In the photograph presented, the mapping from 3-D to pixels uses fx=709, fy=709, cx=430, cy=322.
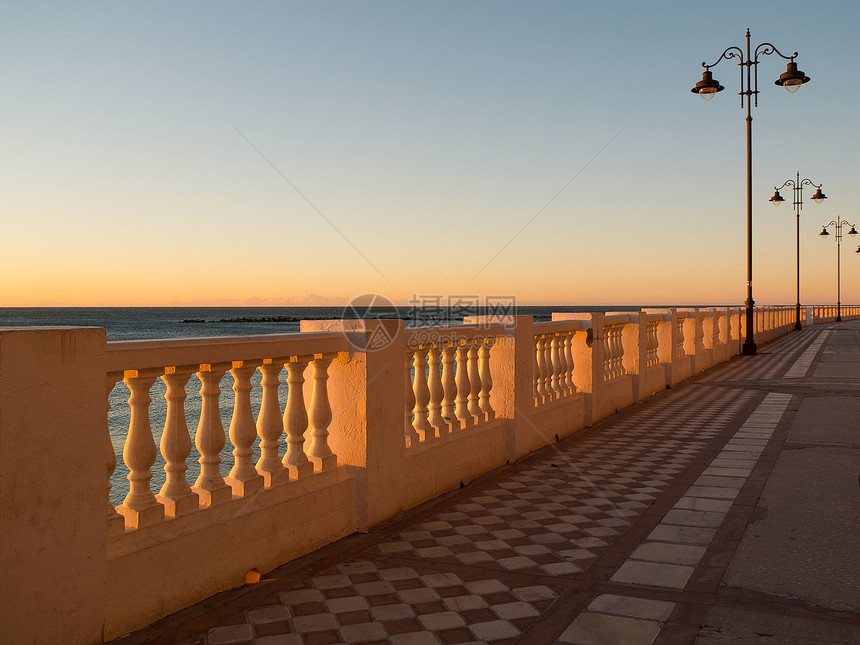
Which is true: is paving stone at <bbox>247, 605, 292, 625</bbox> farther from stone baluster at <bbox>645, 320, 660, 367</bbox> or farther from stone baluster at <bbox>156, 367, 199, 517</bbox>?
stone baluster at <bbox>645, 320, 660, 367</bbox>

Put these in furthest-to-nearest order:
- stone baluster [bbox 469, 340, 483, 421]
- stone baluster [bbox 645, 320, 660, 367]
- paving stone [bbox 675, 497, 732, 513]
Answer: stone baluster [bbox 645, 320, 660, 367] < stone baluster [bbox 469, 340, 483, 421] < paving stone [bbox 675, 497, 732, 513]

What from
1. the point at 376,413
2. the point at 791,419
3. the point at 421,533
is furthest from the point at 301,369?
the point at 791,419

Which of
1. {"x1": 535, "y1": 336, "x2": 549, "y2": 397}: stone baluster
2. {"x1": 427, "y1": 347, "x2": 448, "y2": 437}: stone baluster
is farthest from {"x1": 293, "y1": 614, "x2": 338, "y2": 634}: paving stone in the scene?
{"x1": 535, "y1": 336, "x2": 549, "y2": 397}: stone baluster

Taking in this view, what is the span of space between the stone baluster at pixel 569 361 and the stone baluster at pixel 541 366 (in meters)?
0.86

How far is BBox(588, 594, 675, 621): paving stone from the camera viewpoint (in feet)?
12.0

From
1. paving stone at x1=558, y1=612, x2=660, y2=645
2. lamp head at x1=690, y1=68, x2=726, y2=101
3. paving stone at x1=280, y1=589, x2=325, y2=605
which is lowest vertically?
paving stone at x1=280, y1=589, x2=325, y2=605

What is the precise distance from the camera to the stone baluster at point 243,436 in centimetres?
425

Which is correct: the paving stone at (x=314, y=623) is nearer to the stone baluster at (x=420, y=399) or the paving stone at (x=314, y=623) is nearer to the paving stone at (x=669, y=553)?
the paving stone at (x=669, y=553)

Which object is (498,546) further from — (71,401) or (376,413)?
(71,401)

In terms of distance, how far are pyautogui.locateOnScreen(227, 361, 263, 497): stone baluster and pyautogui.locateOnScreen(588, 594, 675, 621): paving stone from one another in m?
2.10

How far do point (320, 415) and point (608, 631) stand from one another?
2410mm

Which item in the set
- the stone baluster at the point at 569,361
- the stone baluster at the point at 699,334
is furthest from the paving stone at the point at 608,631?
the stone baluster at the point at 699,334

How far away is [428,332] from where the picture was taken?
6.05 m

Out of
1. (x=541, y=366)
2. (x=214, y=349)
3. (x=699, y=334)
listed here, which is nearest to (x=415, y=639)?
(x=214, y=349)
